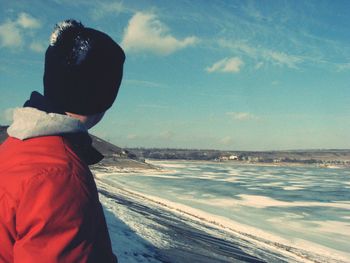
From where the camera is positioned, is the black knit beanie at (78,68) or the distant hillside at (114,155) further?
the distant hillside at (114,155)

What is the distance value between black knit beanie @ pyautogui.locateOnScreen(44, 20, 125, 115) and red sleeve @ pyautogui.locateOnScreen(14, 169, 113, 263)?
47 centimetres

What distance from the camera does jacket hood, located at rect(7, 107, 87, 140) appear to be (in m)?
1.67

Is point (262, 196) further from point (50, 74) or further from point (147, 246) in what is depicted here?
point (50, 74)

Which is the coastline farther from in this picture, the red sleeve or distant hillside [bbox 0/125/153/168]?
distant hillside [bbox 0/125/153/168]

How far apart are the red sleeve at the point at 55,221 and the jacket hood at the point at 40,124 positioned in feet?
0.89

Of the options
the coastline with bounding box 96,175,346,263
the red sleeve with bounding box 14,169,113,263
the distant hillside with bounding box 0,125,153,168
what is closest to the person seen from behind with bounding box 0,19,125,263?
the red sleeve with bounding box 14,169,113,263

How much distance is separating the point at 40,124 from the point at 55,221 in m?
0.46

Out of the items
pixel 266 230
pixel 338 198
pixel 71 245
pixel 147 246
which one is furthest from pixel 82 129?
pixel 338 198

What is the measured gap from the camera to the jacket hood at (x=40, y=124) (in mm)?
1669

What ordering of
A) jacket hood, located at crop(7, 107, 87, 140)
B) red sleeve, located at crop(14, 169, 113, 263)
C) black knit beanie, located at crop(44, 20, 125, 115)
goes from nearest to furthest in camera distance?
red sleeve, located at crop(14, 169, 113, 263) → jacket hood, located at crop(7, 107, 87, 140) → black knit beanie, located at crop(44, 20, 125, 115)

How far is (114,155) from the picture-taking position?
11406 cm

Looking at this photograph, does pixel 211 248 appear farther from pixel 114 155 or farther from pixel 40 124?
pixel 114 155

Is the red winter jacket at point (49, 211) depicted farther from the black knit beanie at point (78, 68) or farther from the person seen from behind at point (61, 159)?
the black knit beanie at point (78, 68)

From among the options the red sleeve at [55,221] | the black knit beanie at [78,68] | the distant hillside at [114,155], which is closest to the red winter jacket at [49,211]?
the red sleeve at [55,221]
